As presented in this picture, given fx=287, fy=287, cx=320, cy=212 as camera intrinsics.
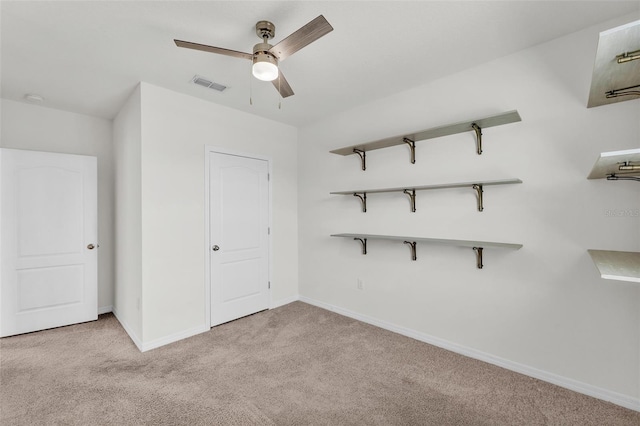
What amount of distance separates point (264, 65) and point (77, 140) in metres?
3.37

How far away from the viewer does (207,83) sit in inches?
113

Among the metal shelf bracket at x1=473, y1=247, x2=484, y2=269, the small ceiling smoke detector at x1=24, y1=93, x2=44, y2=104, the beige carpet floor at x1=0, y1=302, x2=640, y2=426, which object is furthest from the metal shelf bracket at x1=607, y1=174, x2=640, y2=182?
the small ceiling smoke detector at x1=24, y1=93, x2=44, y2=104

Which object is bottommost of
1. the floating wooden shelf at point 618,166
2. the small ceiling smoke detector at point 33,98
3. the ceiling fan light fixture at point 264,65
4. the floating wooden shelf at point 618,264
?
the floating wooden shelf at point 618,264

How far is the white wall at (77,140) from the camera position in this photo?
3322 millimetres

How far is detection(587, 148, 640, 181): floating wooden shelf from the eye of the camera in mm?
1315

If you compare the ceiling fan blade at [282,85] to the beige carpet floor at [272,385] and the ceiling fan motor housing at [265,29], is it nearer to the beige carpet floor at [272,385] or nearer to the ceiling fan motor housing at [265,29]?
the ceiling fan motor housing at [265,29]

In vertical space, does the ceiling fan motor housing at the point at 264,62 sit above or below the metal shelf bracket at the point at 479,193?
above

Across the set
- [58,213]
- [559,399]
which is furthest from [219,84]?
[559,399]

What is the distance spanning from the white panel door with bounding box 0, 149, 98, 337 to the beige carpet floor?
0.35m

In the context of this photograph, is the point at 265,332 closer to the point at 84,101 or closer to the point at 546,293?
the point at 546,293

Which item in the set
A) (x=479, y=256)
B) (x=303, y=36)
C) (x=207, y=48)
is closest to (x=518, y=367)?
(x=479, y=256)

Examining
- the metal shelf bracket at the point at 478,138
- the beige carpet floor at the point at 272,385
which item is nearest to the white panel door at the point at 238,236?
the beige carpet floor at the point at 272,385

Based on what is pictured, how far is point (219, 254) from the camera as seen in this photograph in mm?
3416

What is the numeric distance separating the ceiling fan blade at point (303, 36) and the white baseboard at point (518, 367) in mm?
2782
